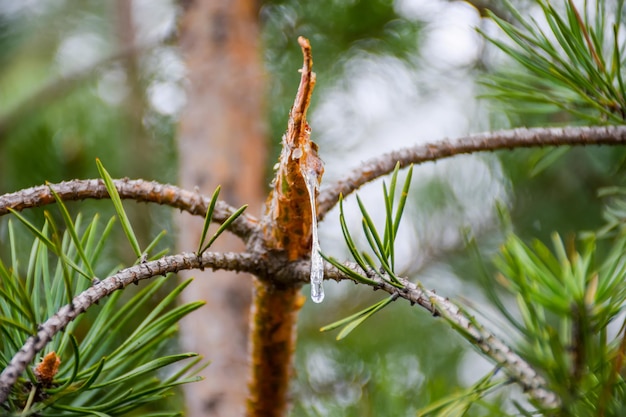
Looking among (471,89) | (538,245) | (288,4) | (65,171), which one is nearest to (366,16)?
(288,4)

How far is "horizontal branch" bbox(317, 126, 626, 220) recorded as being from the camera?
1.67 feet

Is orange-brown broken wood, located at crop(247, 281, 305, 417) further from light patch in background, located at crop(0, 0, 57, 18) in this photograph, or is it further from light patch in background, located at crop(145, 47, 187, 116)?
light patch in background, located at crop(0, 0, 57, 18)

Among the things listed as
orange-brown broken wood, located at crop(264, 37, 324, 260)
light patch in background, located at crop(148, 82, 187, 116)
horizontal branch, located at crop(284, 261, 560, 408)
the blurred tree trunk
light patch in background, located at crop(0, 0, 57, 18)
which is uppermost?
light patch in background, located at crop(0, 0, 57, 18)

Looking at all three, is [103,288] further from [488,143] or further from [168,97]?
[168,97]

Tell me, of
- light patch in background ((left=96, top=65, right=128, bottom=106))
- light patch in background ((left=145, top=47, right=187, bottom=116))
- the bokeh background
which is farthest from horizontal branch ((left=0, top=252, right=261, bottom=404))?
light patch in background ((left=96, top=65, right=128, bottom=106))

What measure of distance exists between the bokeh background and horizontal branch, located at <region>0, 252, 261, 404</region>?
766mm

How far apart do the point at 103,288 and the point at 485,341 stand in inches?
8.5

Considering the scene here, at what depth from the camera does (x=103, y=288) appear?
14.2 inches

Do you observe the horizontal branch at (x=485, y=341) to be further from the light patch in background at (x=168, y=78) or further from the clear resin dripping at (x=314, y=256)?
the light patch in background at (x=168, y=78)

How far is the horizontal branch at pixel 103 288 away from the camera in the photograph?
32cm

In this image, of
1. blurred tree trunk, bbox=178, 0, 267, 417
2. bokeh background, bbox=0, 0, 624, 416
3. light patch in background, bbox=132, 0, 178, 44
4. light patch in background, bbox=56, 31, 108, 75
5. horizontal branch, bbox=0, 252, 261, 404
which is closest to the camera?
horizontal branch, bbox=0, 252, 261, 404

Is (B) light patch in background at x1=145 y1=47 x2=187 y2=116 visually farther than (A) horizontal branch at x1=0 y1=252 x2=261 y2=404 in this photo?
Yes

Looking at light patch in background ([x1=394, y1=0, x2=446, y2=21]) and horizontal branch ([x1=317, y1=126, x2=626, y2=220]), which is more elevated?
light patch in background ([x1=394, y1=0, x2=446, y2=21])

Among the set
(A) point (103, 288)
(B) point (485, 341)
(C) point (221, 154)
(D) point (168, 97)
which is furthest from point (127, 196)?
(D) point (168, 97)
